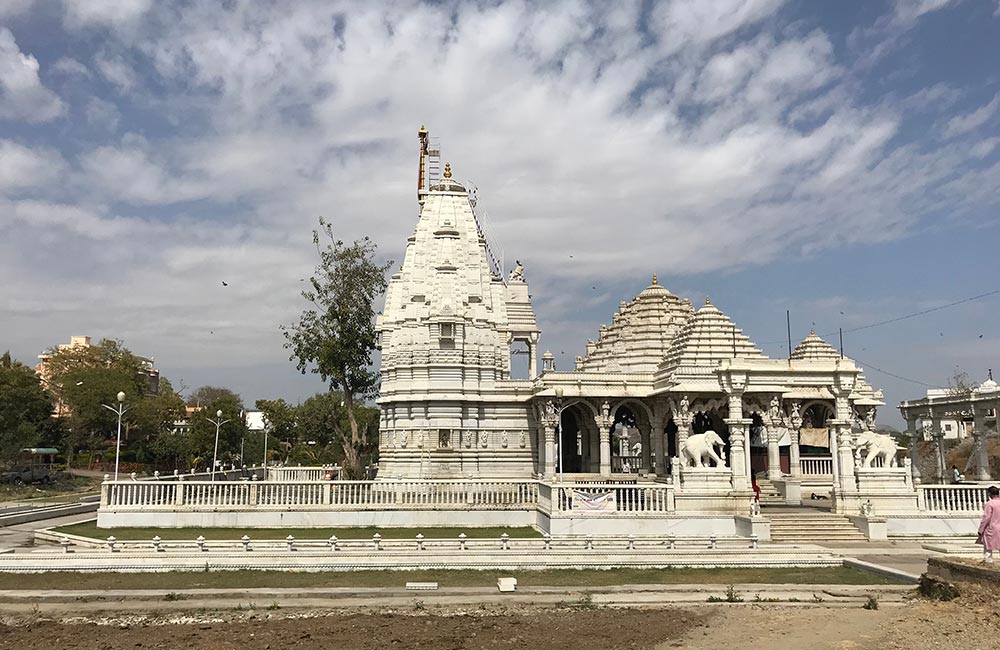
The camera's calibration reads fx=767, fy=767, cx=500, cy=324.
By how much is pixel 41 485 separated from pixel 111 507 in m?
31.9

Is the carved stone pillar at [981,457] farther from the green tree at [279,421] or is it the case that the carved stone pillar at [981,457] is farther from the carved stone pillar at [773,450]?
the green tree at [279,421]

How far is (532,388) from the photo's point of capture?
1575 inches

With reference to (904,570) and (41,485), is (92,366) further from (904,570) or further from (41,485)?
(904,570)

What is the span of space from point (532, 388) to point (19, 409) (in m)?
38.6

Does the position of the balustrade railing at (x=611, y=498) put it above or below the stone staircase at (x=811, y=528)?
above

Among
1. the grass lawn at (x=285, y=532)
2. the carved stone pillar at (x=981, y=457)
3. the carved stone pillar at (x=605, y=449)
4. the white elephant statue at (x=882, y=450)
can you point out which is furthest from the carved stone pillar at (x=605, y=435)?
the carved stone pillar at (x=981, y=457)

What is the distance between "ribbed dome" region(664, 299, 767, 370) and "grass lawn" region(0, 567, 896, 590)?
58.1ft

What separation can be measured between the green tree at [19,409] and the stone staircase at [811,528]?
151 feet

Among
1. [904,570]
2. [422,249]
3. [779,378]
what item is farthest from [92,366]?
[904,570]

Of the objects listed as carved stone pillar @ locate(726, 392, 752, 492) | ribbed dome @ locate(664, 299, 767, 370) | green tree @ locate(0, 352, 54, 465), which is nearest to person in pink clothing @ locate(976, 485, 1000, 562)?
carved stone pillar @ locate(726, 392, 752, 492)

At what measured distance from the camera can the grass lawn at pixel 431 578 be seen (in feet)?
50.4

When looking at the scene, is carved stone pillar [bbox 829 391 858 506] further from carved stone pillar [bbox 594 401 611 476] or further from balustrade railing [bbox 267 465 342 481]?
balustrade railing [bbox 267 465 342 481]

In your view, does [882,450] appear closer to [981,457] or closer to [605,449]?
[605,449]

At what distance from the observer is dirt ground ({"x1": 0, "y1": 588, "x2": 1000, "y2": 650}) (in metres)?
10.9
